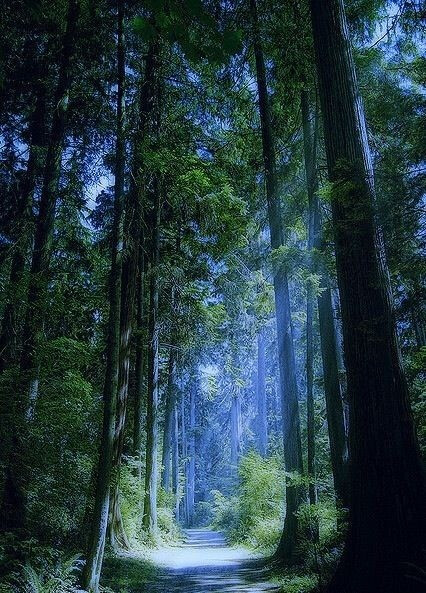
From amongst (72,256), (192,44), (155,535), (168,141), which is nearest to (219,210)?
(168,141)

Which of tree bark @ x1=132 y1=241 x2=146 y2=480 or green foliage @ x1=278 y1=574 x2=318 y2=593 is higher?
tree bark @ x1=132 y1=241 x2=146 y2=480

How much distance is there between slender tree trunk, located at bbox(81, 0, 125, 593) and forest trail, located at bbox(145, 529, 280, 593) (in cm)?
148

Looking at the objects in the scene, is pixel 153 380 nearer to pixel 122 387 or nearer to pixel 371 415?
pixel 122 387

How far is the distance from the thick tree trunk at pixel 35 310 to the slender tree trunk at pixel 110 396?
116 centimetres

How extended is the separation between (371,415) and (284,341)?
521cm

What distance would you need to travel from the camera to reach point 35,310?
328 inches

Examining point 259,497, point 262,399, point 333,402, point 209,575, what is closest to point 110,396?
point 209,575

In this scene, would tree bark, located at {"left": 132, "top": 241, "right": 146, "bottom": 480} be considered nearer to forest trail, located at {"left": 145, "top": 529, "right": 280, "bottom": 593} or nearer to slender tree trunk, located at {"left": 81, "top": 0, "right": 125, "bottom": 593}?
forest trail, located at {"left": 145, "top": 529, "right": 280, "bottom": 593}

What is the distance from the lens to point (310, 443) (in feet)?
23.8

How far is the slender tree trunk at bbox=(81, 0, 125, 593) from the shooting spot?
6.51 meters

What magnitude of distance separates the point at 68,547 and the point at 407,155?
8.21 m

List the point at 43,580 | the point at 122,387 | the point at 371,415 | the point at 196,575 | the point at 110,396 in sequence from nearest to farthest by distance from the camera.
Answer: the point at 371,415, the point at 43,580, the point at 110,396, the point at 196,575, the point at 122,387

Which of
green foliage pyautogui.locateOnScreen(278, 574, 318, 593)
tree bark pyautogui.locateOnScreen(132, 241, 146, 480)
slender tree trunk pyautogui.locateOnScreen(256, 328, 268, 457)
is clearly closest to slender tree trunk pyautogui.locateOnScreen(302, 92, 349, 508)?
green foliage pyautogui.locateOnScreen(278, 574, 318, 593)

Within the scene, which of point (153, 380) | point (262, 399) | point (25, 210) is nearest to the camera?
point (25, 210)
